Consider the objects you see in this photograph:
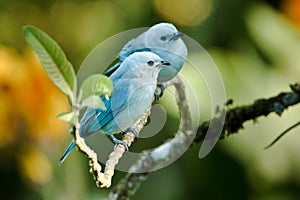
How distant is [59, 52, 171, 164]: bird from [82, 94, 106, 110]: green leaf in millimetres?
66

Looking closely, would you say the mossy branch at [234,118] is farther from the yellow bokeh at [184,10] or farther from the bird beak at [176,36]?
the yellow bokeh at [184,10]

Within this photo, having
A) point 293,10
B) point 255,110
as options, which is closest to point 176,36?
point 255,110

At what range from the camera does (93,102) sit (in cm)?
54

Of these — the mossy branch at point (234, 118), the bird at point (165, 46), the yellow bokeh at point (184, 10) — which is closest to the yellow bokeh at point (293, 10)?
the yellow bokeh at point (184, 10)

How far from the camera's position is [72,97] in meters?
0.53

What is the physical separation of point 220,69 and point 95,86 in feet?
4.89

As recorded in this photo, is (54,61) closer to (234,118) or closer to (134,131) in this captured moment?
(134,131)

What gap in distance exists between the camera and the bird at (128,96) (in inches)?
23.7

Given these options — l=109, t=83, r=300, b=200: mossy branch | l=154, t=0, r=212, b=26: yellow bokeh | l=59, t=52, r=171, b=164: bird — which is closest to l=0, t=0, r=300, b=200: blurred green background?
l=154, t=0, r=212, b=26: yellow bokeh

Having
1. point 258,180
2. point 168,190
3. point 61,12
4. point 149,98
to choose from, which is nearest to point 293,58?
point 258,180

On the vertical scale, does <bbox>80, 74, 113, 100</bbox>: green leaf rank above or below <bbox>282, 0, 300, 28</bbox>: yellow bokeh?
above

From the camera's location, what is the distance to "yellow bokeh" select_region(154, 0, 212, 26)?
6.72ft

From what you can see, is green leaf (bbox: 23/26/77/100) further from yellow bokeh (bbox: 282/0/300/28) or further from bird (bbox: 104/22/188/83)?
yellow bokeh (bbox: 282/0/300/28)

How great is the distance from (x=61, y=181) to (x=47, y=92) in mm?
237
